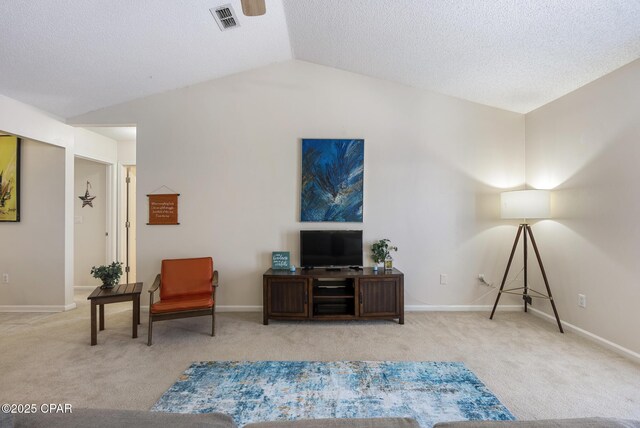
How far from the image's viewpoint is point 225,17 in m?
2.97

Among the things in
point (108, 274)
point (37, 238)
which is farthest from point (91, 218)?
point (108, 274)

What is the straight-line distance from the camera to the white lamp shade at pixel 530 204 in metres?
3.41

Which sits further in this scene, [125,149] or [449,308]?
[125,149]

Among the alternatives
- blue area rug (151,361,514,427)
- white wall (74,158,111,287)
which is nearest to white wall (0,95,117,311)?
white wall (74,158,111,287)

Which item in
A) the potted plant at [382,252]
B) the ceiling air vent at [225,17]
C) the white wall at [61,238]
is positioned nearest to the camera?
the ceiling air vent at [225,17]

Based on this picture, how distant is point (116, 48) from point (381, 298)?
3.94 metres

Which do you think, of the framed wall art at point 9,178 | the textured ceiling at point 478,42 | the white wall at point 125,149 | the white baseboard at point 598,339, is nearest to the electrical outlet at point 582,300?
the white baseboard at point 598,339

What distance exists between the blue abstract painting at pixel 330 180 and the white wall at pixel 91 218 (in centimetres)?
368

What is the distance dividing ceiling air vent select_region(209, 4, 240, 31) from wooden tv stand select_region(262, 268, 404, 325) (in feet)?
9.03

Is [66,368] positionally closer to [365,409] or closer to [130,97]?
[365,409]

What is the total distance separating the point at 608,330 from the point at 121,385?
4.45 m

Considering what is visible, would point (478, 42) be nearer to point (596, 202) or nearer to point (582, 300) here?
point (596, 202)

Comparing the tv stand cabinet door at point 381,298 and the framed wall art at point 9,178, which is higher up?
the framed wall art at point 9,178

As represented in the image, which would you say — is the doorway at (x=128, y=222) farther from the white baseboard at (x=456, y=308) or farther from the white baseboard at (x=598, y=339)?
the white baseboard at (x=598, y=339)
